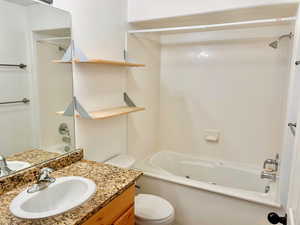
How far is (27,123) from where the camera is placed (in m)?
1.37

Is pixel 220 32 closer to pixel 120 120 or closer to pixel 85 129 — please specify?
pixel 120 120

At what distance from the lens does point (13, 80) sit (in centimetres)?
126

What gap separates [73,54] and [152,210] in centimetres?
144

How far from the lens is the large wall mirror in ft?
4.05

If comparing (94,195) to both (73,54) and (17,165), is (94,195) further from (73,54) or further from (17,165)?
(73,54)

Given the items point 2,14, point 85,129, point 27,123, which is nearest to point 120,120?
point 85,129

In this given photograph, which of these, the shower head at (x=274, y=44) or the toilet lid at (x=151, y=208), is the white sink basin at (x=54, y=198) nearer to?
the toilet lid at (x=151, y=208)

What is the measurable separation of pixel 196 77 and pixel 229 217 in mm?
1715

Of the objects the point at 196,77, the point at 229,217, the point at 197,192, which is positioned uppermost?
the point at 196,77

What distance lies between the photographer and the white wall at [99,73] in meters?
1.68

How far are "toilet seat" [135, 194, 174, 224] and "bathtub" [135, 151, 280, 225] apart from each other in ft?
Answer: 0.84

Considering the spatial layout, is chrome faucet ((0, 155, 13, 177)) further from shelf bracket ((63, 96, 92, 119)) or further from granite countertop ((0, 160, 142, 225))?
shelf bracket ((63, 96, 92, 119))

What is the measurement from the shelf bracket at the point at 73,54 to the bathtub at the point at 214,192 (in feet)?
4.44

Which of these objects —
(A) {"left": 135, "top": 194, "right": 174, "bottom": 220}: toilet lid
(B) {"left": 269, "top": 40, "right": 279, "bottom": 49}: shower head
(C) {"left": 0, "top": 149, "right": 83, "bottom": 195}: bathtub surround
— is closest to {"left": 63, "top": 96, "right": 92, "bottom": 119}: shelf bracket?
(C) {"left": 0, "top": 149, "right": 83, "bottom": 195}: bathtub surround
